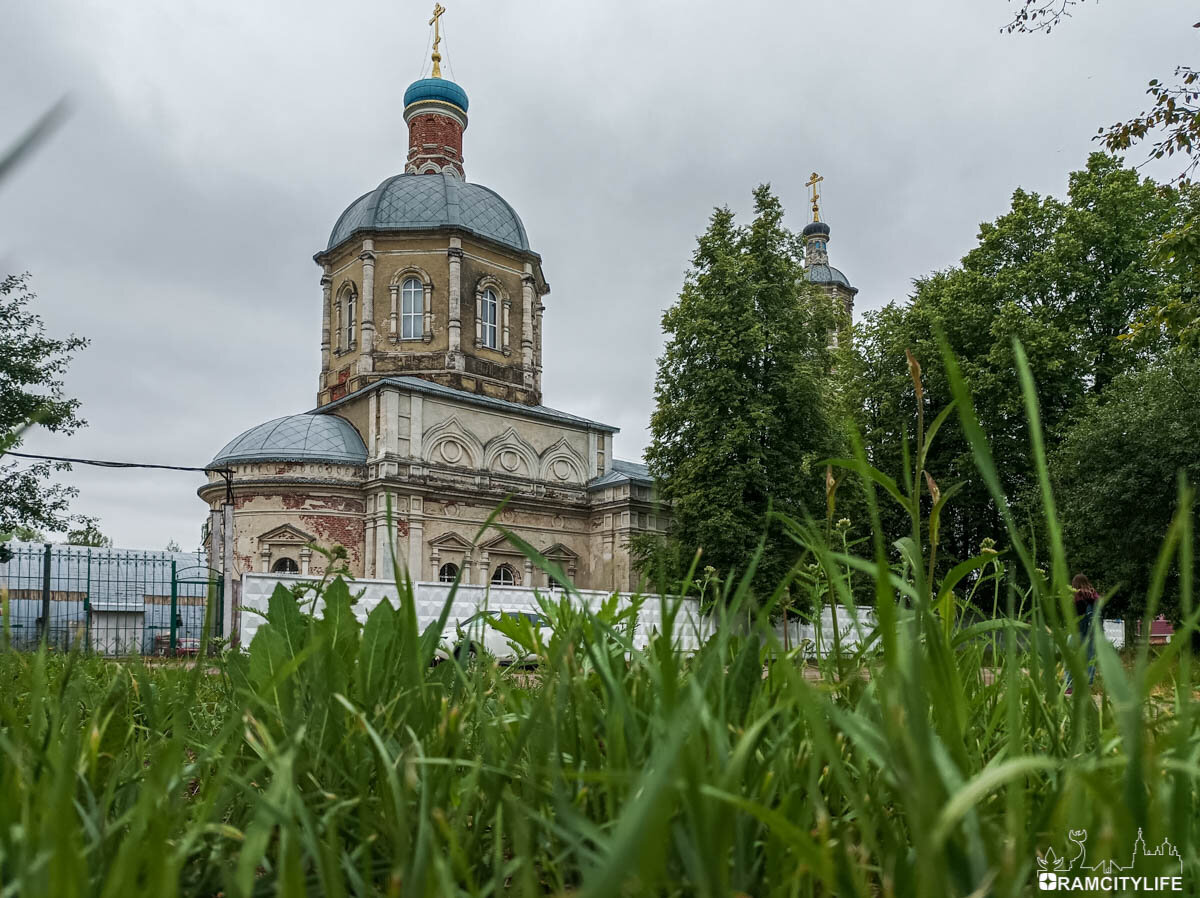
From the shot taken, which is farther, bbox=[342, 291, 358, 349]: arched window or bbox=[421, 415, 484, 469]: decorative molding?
bbox=[342, 291, 358, 349]: arched window

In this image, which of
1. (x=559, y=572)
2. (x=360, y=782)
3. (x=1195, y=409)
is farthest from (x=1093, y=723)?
(x=1195, y=409)

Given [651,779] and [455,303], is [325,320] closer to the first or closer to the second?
[455,303]

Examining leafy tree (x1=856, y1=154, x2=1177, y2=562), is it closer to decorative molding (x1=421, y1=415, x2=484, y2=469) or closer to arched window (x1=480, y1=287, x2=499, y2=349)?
decorative molding (x1=421, y1=415, x2=484, y2=469)

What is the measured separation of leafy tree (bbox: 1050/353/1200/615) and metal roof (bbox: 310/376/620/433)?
16269 millimetres

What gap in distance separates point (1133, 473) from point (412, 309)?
73.6 ft

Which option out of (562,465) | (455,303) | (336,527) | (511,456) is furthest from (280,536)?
(455,303)

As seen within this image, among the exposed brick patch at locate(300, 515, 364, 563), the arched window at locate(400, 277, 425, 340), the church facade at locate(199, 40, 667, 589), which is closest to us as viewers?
the exposed brick patch at locate(300, 515, 364, 563)

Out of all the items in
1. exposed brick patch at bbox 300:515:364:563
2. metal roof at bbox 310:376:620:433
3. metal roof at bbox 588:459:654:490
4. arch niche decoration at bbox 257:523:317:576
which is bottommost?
arch niche decoration at bbox 257:523:317:576

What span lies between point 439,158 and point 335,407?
11.8 m

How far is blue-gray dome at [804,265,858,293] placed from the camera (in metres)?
62.4

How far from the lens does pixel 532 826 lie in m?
0.88
